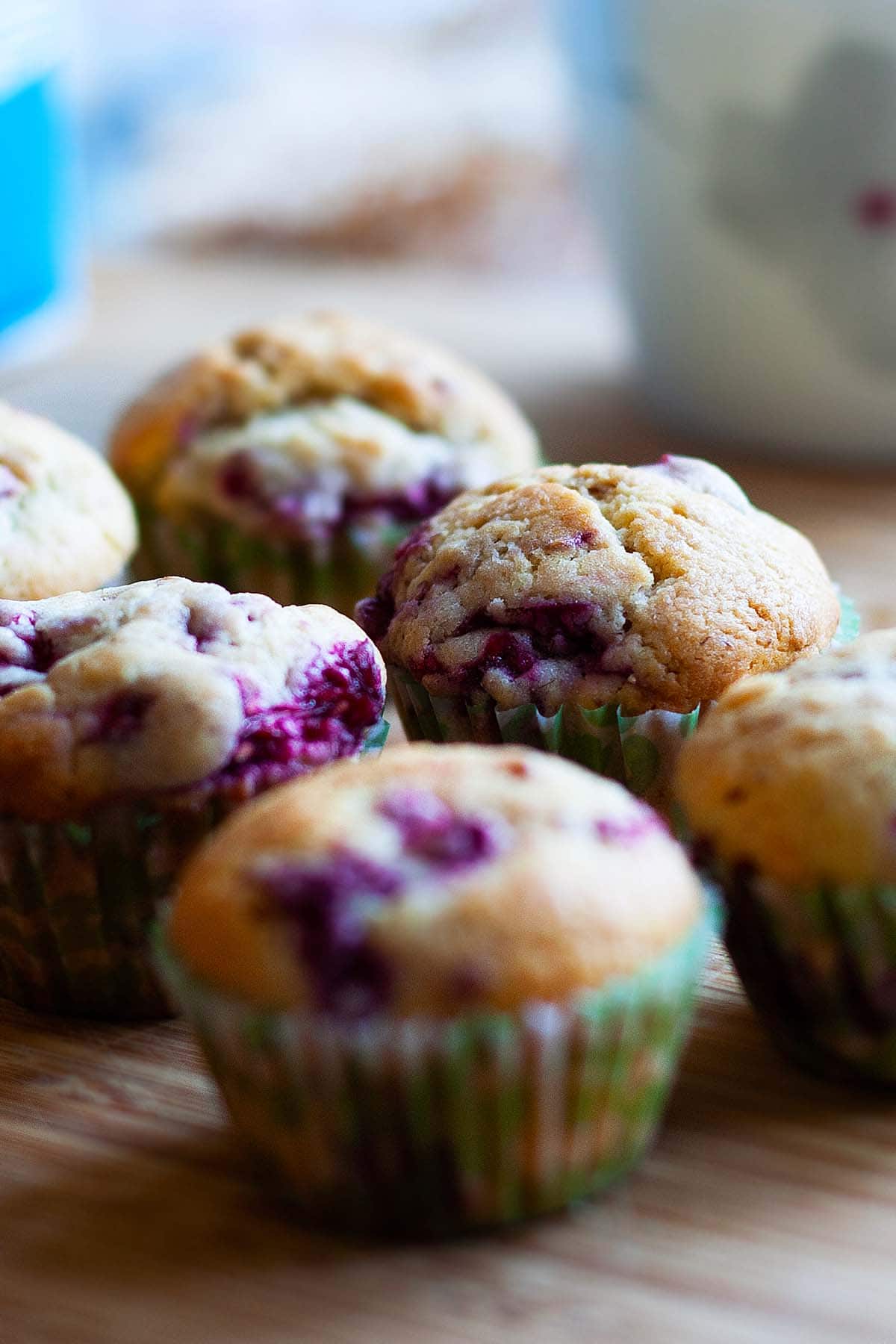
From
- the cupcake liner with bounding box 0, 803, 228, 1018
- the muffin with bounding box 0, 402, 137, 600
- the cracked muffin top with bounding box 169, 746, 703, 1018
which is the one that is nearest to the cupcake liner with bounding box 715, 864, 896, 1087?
the cracked muffin top with bounding box 169, 746, 703, 1018

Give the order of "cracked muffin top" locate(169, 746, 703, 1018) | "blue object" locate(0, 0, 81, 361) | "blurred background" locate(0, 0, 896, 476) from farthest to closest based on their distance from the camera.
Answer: "blue object" locate(0, 0, 81, 361)
"blurred background" locate(0, 0, 896, 476)
"cracked muffin top" locate(169, 746, 703, 1018)

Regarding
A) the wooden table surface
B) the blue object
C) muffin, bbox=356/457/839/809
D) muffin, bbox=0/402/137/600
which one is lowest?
the wooden table surface

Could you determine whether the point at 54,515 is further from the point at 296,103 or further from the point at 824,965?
the point at 296,103

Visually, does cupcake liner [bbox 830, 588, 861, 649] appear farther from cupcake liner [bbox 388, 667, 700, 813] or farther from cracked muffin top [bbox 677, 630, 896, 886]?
cracked muffin top [bbox 677, 630, 896, 886]

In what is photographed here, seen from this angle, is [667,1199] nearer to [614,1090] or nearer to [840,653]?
[614,1090]

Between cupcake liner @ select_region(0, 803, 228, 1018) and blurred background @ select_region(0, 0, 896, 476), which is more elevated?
blurred background @ select_region(0, 0, 896, 476)

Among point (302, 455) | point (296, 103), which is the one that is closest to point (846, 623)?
point (302, 455)

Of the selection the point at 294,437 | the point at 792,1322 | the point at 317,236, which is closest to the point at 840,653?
the point at 792,1322
